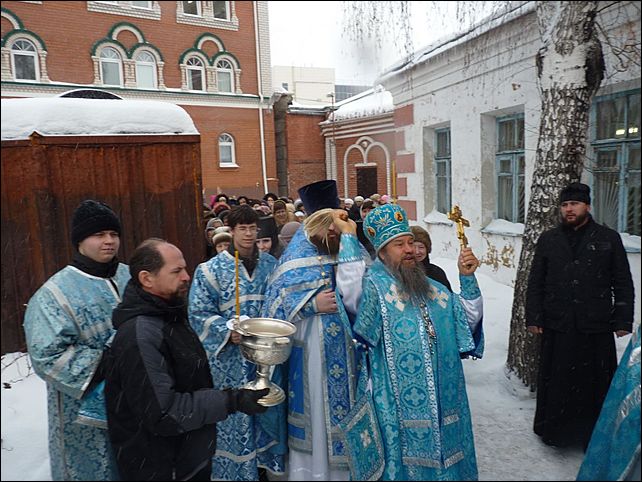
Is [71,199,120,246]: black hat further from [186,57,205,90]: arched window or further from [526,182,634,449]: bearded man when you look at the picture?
[526,182,634,449]: bearded man

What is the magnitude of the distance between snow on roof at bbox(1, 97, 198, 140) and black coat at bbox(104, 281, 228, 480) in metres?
0.60

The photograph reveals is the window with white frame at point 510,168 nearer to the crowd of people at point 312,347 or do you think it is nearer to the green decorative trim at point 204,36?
the crowd of people at point 312,347

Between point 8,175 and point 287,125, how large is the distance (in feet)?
3.62

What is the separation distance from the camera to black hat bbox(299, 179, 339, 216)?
2.49 meters

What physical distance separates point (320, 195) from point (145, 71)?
110 cm

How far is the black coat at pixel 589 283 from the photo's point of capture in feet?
9.57

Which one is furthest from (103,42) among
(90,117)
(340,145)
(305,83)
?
(340,145)

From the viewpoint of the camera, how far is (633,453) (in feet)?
5.90

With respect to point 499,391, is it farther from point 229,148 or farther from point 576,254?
point 229,148


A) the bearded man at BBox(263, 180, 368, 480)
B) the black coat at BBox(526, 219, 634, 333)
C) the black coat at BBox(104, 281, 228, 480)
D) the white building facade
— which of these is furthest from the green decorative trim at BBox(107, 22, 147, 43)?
the black coat at BBox(526, 219, 634, 333)

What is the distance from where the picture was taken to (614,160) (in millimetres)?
Result: 3688

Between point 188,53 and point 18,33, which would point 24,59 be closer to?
point 18,33

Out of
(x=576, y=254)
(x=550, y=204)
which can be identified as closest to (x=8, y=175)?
(x=576, y=254)

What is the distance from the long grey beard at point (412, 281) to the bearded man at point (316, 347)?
1.23 feet
